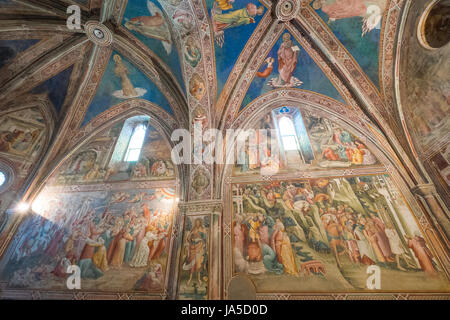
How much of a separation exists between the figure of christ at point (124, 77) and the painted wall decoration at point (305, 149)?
530cm

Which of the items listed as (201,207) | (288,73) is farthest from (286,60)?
(201,207)

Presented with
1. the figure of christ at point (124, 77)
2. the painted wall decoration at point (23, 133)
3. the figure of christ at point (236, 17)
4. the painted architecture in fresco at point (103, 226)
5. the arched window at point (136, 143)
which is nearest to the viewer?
the painted architecture in fresco at point (103, 226)

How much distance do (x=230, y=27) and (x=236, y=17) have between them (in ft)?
1.07

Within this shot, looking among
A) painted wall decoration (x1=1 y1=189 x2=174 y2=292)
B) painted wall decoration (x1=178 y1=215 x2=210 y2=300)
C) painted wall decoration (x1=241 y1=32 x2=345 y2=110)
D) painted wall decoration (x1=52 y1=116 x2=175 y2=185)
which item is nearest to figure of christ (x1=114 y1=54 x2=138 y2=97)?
painted wall decoration (x1=52 y1=116 x2=175 y2=185)

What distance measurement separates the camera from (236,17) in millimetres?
6562

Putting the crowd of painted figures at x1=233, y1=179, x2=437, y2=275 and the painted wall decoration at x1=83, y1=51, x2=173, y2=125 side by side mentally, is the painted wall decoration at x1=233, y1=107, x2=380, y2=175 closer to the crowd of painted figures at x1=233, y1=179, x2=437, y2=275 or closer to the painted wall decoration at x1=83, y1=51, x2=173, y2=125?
the crowd of painted figures at x1=233, y1=179, x2=437, y2=275

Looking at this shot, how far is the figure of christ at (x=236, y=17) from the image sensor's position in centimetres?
643

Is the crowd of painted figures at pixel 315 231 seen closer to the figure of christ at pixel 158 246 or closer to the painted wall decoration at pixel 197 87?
the figure of christ at pixel 158 246

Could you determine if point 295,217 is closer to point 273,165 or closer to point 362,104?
point 273,165

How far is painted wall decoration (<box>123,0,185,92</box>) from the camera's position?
6562mm

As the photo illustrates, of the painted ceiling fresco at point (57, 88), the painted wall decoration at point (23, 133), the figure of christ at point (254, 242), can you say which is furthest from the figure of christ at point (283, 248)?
the painted ceiling fresco at point (57, 88)

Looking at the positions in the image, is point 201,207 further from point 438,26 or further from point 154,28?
point 438,26
